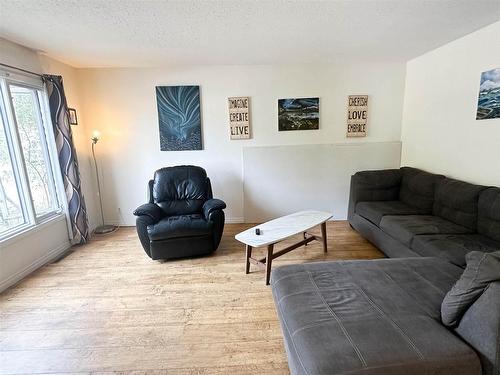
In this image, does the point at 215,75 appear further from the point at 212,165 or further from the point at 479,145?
the point at 479,145

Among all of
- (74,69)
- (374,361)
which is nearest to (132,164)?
(74,69)

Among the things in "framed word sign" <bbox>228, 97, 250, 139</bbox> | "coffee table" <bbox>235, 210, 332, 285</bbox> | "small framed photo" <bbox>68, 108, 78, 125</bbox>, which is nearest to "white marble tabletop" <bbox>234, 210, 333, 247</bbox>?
"coffee table" <bbox>235, 210, 332, 285</bbox>

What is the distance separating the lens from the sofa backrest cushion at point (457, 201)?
2.47 meters

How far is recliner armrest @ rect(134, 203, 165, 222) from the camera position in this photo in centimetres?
295

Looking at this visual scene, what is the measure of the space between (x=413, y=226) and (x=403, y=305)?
144 cm

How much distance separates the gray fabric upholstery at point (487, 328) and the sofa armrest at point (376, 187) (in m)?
2.53

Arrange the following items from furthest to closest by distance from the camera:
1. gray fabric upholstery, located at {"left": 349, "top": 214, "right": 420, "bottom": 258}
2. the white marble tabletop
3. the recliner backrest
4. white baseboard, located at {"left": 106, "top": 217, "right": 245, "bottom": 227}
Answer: white baseboard, located at {"left": 106, "top": 217, "right": 245, "bottom": 227} → the recliner backrest → gray fabric upholstery, located at {"left": 349, "top": 214, "right": 420, "bottom": 258} → the white marble tabletop

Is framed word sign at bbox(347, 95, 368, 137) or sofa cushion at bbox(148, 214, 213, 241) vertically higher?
framed word sign at bbox(347, 95, 368, 137)

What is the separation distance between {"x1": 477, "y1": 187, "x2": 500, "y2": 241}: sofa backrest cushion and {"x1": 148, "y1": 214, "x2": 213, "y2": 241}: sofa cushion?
264 centimetres

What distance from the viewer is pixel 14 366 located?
5.45 feet

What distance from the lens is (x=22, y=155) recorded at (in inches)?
111

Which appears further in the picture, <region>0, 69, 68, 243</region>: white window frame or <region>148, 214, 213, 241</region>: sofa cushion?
<region>148, 214, 213, 241</region>: sofa cushion

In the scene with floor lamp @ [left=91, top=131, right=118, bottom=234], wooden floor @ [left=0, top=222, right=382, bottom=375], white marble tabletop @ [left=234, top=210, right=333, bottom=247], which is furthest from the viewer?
floor lamp @ [left=91, top=131, right=118, bottom=234]

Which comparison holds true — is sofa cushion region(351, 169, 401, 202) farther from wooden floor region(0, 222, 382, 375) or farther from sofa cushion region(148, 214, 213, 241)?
sofa cushion region(148, 214, 213, 241)
